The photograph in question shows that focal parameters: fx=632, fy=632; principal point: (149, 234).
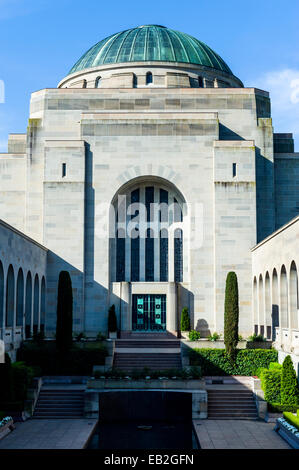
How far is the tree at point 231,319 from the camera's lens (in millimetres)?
30094

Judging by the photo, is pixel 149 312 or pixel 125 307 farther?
pixel 149 312

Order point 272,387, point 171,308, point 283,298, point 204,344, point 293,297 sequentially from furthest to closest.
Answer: point 171,308 < point 204,344 < point 283,298 < point 293,297 < point 272,387

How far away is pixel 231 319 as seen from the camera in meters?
30.5

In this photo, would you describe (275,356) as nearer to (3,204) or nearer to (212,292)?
(212,292)

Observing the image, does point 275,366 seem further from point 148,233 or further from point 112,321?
point 148,233

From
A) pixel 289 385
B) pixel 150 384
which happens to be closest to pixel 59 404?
pixel 150 384

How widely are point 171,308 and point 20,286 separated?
10339 millimetres

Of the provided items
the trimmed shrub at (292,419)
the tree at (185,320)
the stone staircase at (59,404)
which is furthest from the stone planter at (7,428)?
the tree at (185,320)

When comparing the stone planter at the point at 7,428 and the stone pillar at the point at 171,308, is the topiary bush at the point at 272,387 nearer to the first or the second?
the stone planter at the point at 7,428

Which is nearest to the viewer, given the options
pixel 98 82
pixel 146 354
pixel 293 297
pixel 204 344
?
pixel 293 297

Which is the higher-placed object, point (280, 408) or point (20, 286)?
point (20, 286)

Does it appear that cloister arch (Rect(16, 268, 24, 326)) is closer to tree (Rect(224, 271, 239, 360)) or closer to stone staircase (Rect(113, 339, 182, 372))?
stone staircase (Rect(113, 339, 182, 372))

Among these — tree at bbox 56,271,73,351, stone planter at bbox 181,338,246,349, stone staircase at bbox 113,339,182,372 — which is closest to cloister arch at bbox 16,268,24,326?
tree at bbox 56,271,73,351

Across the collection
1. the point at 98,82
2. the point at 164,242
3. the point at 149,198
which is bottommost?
the point at 164,242
